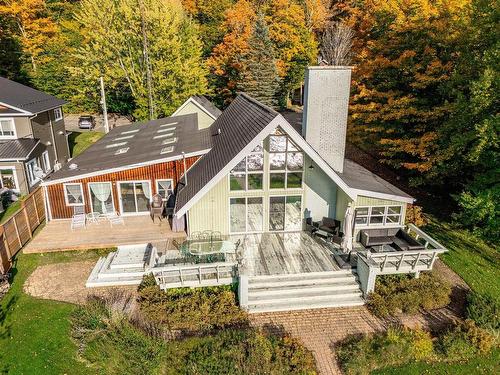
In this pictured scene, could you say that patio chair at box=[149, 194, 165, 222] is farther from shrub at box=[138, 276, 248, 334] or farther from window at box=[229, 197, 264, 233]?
shrub at box=[138, 276, 248, 334]

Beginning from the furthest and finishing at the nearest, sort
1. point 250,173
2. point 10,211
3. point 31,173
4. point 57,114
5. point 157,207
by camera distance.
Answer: point 57,114
point 31,173
point 10,211
point 157,207
point 250,173

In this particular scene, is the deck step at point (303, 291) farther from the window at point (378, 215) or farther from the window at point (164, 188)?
the window at point (164, 188)

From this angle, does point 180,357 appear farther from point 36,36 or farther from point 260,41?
point 36,36

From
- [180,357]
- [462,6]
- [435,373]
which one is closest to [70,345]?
[180,357]

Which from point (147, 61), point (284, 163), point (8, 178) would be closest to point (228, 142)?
point (284, 163)

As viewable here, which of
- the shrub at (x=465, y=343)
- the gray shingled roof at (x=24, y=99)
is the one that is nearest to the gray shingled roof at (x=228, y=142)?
the shrub at (x=465, y=343)

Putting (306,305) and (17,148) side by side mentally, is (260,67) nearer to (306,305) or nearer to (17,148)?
(17,148)
